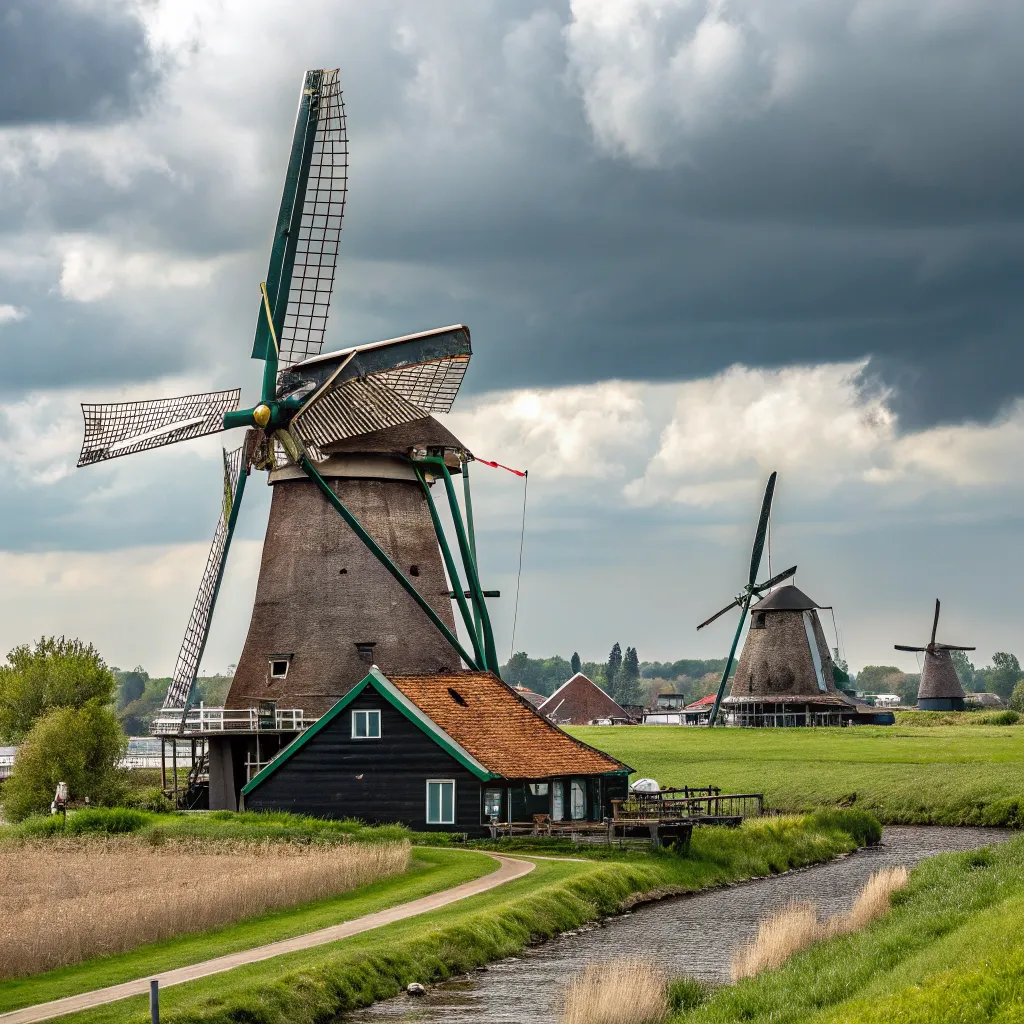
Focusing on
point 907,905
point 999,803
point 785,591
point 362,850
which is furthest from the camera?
point 785,591

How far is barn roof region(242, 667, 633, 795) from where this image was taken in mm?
40688

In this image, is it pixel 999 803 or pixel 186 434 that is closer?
pixel 186 434

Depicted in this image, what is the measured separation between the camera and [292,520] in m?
46.0

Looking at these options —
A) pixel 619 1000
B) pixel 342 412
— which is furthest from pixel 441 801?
pixel 619 1000

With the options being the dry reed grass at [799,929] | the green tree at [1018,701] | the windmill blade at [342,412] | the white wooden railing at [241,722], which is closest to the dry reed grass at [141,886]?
the white wooden railing at [241,722]

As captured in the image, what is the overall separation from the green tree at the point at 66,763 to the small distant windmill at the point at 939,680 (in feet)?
273

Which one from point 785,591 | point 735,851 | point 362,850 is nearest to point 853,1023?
point 362,850

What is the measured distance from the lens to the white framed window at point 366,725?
41.5 m

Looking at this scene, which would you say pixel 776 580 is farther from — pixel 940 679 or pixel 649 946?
pixel 649 946

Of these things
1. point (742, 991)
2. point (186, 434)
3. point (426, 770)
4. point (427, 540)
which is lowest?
point (742, 991)

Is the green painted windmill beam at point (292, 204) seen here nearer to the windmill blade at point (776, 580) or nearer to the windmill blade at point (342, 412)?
the windmill blade at point (342, 412)

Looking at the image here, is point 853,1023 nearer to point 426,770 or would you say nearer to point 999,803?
point 426,770

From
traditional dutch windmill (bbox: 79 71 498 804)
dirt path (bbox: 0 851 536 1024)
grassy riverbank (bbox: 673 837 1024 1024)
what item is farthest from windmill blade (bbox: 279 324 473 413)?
grassy riverbank (bbox: 673 837 1024 1024)

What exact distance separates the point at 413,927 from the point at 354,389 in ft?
66.6
